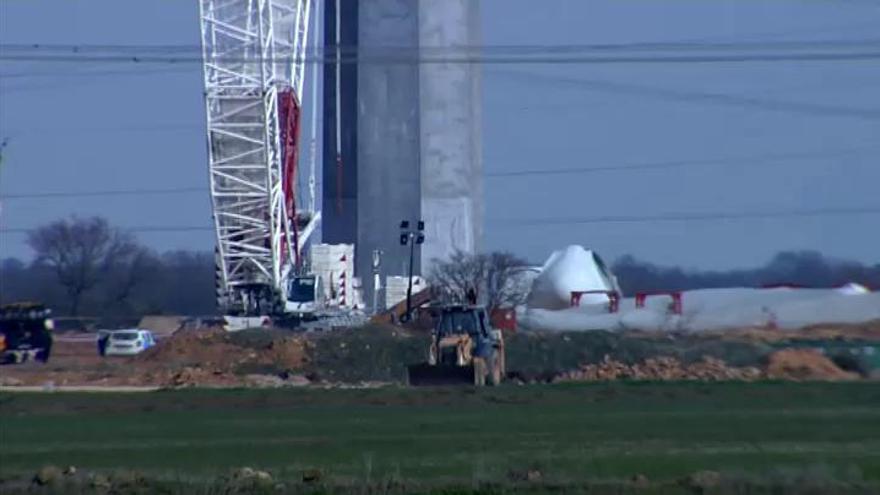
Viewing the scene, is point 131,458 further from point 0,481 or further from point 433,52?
point 433,52

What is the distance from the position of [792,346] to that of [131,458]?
38.5m

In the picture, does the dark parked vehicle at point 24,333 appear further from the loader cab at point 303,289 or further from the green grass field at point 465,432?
the green grass field at point 465,432

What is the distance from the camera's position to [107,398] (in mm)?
46219

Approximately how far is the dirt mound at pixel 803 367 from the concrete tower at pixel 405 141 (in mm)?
34683

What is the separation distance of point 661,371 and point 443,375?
9.72 metres

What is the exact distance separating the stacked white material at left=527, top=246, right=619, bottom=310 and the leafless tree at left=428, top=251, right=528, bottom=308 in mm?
986

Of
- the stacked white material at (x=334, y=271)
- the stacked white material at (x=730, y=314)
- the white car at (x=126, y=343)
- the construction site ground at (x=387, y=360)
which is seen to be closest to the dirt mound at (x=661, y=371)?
the construction site ground at (x=387, y=360)

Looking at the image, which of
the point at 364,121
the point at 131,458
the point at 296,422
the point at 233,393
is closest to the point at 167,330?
the point at 364,121

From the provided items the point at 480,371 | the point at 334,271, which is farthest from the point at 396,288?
the point at 480,371

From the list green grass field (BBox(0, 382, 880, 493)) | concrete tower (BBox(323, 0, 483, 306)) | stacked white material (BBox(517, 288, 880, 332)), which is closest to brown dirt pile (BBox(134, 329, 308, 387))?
green grass field (BBox(0, 382, 880, 493))

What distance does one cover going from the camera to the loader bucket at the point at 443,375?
50062mm

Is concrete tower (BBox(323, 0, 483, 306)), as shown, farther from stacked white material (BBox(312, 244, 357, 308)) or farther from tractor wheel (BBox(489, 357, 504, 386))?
tractor wheel (BBox(489, 357, 504, 386))

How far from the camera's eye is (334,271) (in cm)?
8138

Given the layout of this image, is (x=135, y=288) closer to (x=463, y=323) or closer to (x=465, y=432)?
(x=463, y=323)
